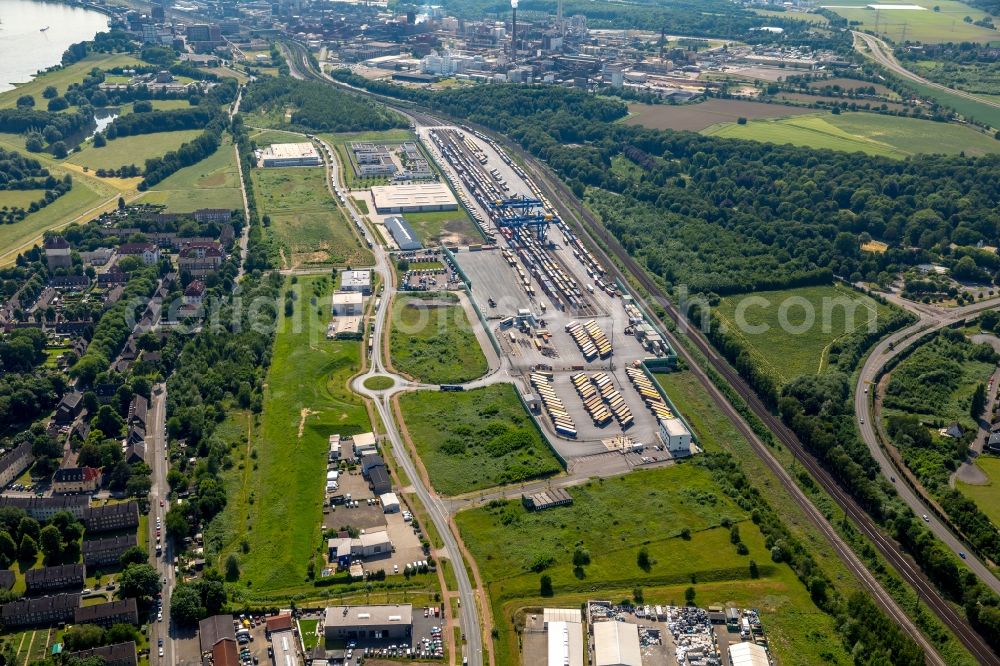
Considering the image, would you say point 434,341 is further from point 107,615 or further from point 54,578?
point 107,615

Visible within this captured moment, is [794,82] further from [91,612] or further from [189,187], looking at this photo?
[91,612]

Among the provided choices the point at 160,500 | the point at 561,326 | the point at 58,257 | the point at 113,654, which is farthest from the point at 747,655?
the point at 58,257

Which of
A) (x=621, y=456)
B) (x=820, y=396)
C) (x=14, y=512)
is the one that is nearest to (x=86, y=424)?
(x=14, y=512)

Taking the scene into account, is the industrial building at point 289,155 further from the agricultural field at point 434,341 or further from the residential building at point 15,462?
the residential building at point 15,462

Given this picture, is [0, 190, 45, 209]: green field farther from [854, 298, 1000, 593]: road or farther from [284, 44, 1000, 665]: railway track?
[854, 298, 1000, 593]: road

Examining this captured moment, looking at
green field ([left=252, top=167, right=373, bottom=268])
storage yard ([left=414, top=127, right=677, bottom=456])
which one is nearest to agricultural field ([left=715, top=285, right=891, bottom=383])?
storage yard ([left=414, top=127, right=677, bottom=456])

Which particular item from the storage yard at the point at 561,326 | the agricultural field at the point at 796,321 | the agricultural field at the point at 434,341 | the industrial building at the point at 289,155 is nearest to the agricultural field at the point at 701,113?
the storage yard at the point at 561,326
